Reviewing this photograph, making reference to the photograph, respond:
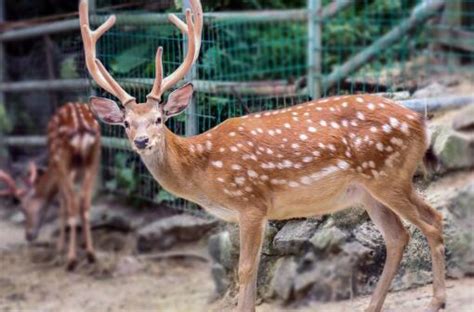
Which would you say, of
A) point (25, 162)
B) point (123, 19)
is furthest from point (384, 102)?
point (25, 162)

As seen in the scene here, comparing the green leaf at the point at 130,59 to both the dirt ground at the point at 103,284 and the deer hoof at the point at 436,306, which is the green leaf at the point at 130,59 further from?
the deer hoof at the point at 436,306

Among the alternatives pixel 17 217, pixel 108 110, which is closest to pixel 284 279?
pixel 108 110

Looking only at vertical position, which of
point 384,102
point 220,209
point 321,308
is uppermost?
point 384,102

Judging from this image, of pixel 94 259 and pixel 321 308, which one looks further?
pixel 94 259

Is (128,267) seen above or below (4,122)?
below

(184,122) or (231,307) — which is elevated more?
(184,122)

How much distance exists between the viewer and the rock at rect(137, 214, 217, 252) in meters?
7.57

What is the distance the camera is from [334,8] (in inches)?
325

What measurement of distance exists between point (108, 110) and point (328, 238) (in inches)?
70.1

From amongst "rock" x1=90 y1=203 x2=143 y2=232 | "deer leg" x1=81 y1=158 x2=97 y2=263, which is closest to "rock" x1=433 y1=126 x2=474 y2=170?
"rock" x1=90 y1=203 x2=143 y2=232

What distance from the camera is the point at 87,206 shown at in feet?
27.0

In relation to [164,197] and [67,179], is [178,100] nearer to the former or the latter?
[164,197]

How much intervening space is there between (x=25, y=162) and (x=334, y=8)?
3.80 metres

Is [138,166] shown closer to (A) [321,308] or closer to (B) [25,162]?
(A) [321,308]
